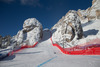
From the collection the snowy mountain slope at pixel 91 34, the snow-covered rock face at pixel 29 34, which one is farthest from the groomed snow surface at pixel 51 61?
the snow-covered rock face at pixel 29 34

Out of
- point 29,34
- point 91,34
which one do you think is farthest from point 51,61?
point 29,34

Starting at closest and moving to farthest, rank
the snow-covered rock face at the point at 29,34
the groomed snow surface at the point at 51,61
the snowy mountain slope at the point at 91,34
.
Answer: the groomed snow surface at the point at 51,61 → the snowy mountain slope at the point at 91,34 → the snow-covered rock face at the point at 29,34

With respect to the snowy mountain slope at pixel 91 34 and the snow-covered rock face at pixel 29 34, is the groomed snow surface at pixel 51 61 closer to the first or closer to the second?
the snowy mountain slope at pixel 91 34

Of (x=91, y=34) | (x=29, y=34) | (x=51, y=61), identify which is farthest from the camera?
(x=29, y=34)

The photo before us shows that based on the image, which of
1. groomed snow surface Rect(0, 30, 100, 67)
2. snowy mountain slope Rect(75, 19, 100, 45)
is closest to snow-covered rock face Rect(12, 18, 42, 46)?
snowy mountain slope Rect(75, 19, 100, 45)

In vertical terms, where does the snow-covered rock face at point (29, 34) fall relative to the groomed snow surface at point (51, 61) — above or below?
above

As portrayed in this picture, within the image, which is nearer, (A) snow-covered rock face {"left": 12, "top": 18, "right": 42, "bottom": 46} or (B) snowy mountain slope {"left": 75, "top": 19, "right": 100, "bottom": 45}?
(B) snowy mountain slope {"left": 75, "top": 19, "right": 100, "bottom": 45}

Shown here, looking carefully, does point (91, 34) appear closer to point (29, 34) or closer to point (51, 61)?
point (51, 61)

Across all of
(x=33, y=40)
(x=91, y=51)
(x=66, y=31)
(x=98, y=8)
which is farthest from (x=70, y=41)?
(x=98, y=8)

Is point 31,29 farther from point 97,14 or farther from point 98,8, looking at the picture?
point 98,8

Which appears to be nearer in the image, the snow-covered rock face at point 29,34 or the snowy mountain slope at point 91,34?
the snowy mountain slope at point 91,34

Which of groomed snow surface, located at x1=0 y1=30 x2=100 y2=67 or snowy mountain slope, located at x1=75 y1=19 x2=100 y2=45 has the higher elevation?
snowy mountain slope, located at x1=75 y1=19 x2=100 y2=45

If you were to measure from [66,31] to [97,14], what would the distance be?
28.3 m

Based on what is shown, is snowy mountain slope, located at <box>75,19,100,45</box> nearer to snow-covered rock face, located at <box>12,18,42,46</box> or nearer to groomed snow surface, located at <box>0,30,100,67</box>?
groomed snow surface, located at <box>0,30,100,67</box>
